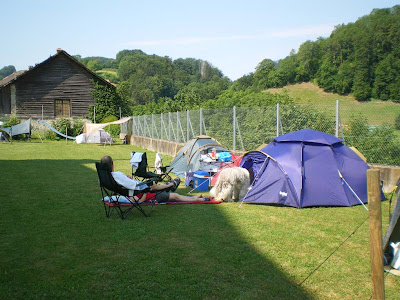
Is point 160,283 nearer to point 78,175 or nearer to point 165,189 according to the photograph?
point 165,189

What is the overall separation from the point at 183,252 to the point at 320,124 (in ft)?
22.3

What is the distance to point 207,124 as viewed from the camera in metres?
15.5

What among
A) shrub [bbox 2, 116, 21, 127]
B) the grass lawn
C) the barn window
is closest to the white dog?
the grass lawn

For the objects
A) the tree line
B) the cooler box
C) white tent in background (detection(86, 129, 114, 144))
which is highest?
the tree line

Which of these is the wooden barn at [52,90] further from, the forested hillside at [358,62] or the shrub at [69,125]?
the forested hillside at [358,62]

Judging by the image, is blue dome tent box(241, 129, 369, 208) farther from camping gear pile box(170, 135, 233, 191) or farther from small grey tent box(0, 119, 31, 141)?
small grey tent box(0, 119, 31, 141)

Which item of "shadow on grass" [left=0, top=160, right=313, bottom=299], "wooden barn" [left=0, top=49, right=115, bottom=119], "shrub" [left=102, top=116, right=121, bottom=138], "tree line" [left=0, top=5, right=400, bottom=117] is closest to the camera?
"shadow on grass" [left=0, top=160, right=313, bottom=299]

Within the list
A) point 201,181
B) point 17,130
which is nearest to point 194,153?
point 201,181

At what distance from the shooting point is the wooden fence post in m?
2.85

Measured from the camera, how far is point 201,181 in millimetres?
9602

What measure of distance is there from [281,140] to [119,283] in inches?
212

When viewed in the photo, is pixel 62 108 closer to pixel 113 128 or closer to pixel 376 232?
pixel 113 128

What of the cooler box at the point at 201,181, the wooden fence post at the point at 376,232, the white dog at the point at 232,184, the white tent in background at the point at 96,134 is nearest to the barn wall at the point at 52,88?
the white tent in background at the point at 96,134

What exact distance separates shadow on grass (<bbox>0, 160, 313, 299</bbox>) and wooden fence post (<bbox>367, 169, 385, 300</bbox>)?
1.08m
